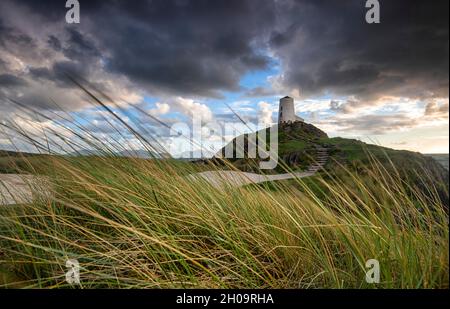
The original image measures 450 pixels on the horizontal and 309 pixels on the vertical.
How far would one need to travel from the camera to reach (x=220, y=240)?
169cm

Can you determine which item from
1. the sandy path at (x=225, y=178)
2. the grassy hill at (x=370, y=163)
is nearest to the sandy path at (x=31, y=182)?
the sandy path at (x=225, y=178)

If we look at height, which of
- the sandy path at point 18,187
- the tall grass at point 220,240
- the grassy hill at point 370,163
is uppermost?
the grassy hill at point 370,163

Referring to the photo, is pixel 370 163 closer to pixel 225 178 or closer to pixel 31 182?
pixel 225 178

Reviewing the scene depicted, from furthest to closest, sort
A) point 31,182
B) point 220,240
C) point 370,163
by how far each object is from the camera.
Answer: point 31,182, point 370,163, point 220,240

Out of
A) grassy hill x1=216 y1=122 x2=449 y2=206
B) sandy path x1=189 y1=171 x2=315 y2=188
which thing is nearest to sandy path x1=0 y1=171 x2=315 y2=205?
sandy path x1=189 y1=171 x2=315 y2=188

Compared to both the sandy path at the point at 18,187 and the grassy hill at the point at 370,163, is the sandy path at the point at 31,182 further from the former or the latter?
the grassy hill at the point at 370,163

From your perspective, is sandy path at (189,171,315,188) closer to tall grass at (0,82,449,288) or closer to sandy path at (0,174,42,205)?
tall grass at (0,82,449,288)

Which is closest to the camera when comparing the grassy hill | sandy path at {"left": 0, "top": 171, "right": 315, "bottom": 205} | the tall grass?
the tall grass

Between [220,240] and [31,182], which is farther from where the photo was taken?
[31,182]

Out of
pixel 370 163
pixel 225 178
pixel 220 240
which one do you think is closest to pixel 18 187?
pixel 225 178

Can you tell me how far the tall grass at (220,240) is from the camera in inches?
52.0

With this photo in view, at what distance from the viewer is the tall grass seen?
52.0 inches
